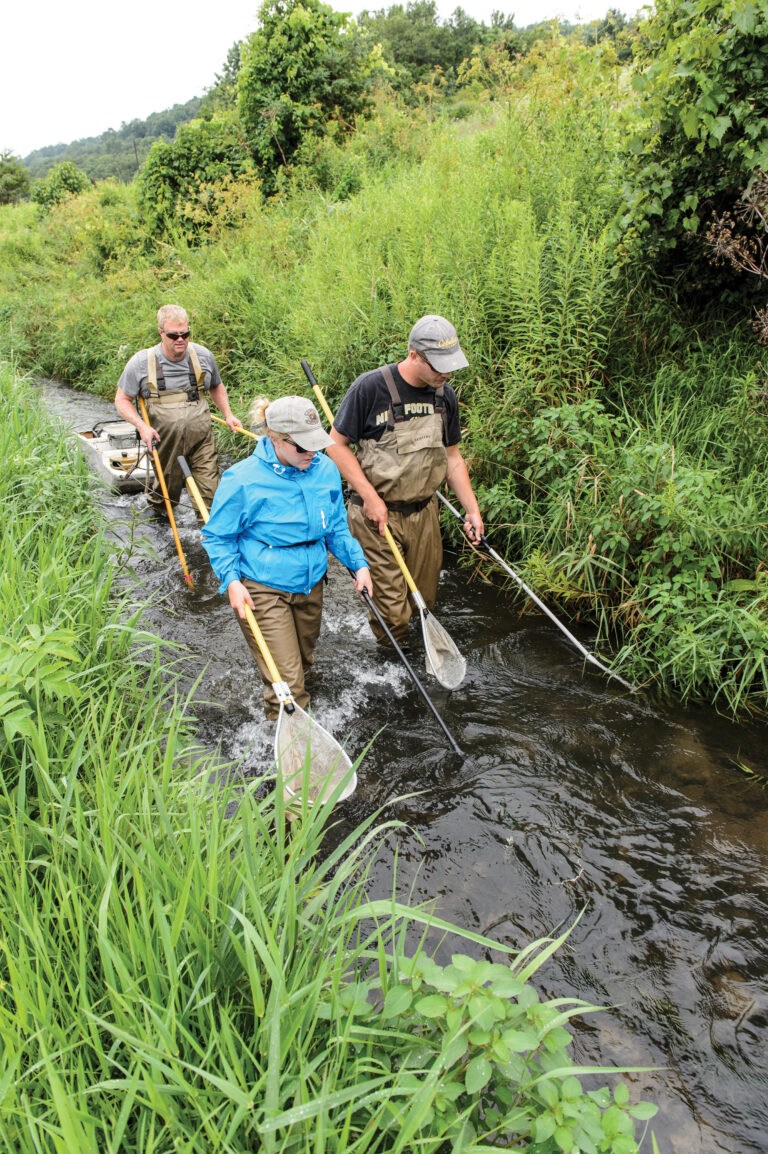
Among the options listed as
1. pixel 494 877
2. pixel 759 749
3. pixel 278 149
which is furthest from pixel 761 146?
pixel 278 149

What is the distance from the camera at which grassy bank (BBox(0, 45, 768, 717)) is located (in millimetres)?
4293

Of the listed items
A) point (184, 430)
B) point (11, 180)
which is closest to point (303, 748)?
point (184, 430)

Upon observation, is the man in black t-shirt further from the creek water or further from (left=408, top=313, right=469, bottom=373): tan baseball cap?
the creek water

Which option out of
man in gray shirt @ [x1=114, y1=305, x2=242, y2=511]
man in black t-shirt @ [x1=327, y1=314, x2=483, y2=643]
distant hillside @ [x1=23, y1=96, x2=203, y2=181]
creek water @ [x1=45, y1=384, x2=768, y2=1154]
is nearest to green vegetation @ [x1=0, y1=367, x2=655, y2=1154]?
creek water @ [x1=45, y1=384, x2=768, y2=1154]

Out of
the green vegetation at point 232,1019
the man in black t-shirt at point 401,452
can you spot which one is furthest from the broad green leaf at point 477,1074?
the man in black t-shirt at point 401,452

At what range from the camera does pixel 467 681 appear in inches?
185

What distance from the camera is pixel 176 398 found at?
6.42 m

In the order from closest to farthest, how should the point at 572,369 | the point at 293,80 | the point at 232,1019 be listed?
the point at 232,1019 < the point at 572,369 < the point at 293,80

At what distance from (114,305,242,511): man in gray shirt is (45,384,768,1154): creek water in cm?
203

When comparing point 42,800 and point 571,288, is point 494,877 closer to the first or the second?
point 42,800

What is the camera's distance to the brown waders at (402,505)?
4.28 meters

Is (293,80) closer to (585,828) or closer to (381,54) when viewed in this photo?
(381,54)

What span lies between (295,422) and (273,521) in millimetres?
557

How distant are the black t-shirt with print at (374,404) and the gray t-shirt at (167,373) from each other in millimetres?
2753
